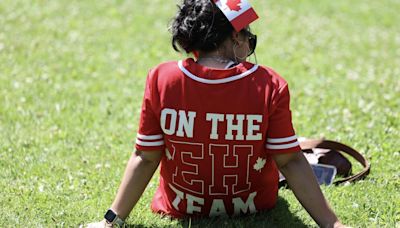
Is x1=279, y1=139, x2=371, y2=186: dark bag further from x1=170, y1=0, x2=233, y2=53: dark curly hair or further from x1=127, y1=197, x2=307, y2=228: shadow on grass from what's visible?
x1=170, y1=0, x2=233, y2=53: dark curly hair

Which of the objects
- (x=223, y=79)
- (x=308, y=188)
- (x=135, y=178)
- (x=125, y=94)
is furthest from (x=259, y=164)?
(x=125, y=94)

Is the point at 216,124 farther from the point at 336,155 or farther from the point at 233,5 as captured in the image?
the point at 336,155

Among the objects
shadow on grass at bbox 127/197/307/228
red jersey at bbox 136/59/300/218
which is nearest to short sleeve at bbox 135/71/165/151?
red jersey at bbox 136/59/300/218

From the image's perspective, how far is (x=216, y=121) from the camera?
3.55 m

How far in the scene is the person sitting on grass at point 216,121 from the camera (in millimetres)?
3504

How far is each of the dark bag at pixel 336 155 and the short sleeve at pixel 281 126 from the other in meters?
1.18

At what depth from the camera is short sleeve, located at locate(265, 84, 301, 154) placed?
3.50 metres

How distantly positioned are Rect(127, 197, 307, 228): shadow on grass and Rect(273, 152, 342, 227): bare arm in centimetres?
37

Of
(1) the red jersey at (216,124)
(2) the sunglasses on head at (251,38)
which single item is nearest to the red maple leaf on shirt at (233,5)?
(2) the sunglasses on head at (251,38)

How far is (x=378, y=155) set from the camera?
Answer: 5.18 metres

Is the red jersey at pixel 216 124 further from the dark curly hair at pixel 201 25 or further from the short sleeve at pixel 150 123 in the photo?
the dark curly hair at pixel 201 25

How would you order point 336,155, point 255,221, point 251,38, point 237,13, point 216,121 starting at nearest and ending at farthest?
point 237,13 → point 216,121 → point 251,38 → point 255,221 → point 336,155

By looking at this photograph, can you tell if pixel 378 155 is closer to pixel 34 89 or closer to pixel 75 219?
pixel 75 219

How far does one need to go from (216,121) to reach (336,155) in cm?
157
